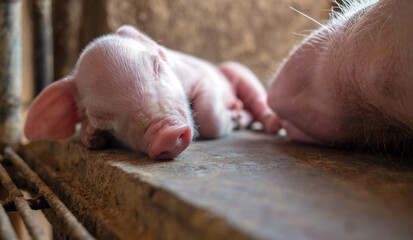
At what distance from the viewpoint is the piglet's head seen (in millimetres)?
1307

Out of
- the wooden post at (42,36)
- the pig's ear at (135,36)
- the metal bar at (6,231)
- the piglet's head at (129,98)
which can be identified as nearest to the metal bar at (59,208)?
the metal bar at (6,231)

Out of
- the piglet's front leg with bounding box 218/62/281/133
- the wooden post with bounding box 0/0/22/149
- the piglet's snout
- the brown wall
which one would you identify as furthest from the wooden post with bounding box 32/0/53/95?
the piglet's snout

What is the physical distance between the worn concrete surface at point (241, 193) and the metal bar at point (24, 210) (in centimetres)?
15

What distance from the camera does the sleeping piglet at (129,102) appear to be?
4.40 ft

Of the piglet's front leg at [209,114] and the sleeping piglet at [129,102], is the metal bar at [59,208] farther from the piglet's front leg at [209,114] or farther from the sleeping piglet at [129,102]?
the piglet's front leg at [209,114]

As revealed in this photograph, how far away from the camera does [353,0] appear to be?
61.8 inches

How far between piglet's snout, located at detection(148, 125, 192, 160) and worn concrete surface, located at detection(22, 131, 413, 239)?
0.04m

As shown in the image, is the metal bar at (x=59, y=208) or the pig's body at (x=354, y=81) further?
the pig's body at (x=354, y=81)

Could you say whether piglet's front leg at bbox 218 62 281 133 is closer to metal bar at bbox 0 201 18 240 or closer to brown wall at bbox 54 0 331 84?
brown wall at bbox 54 0 331 84

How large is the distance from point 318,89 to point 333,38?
212mm

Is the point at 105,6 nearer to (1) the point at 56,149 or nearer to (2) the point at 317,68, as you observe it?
(1) the point at 56,149

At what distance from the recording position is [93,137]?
4.90 ft

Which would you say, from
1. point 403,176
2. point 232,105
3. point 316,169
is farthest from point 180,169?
point 232,105

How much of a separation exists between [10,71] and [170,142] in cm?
121
